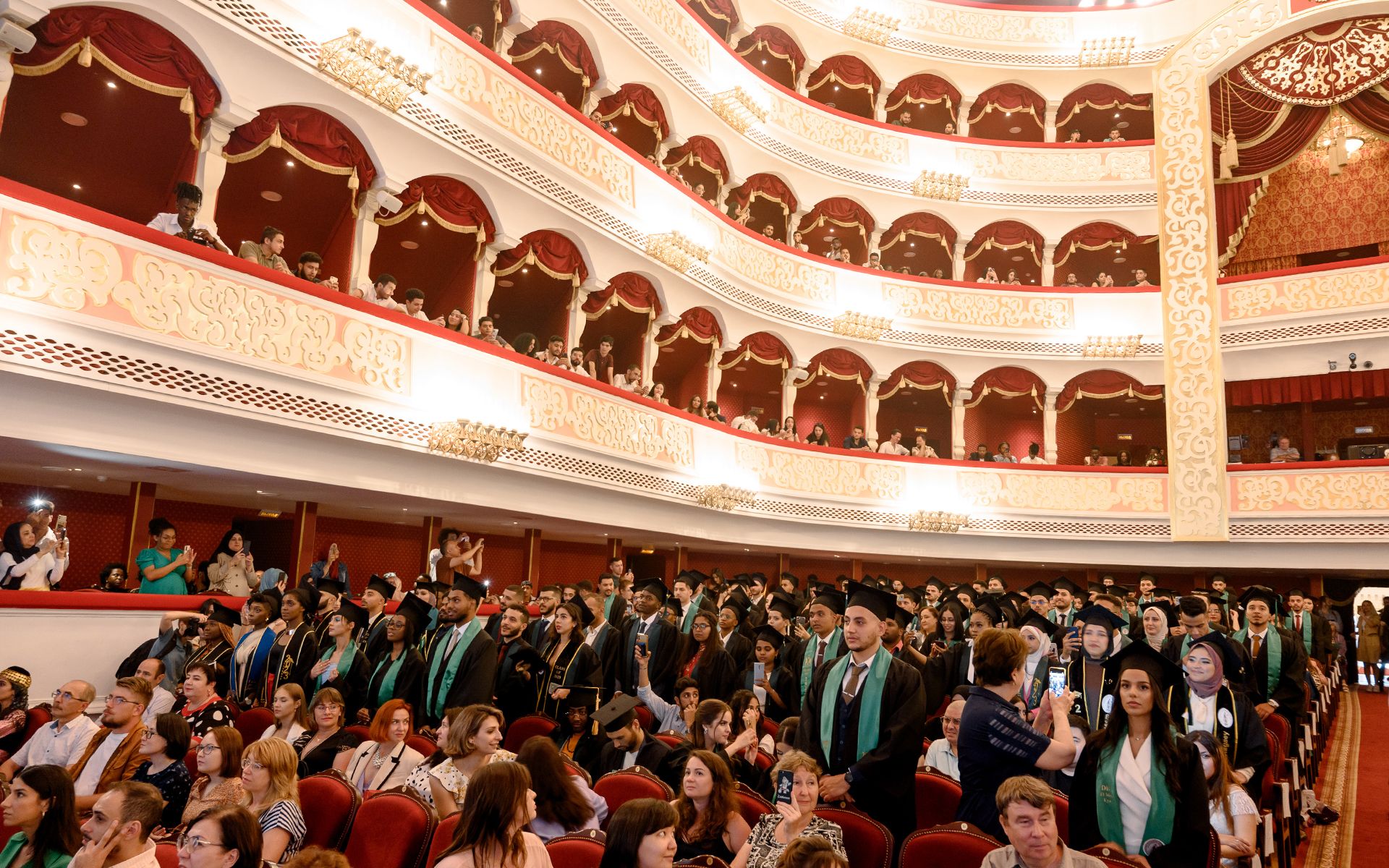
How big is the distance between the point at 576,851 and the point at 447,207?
9.15 meters

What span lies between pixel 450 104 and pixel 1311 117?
14.4 m

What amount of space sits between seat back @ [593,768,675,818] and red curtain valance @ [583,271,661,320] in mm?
9993

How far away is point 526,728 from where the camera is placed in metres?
5.42

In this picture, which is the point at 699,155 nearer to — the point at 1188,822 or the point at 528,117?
the point at 528,117

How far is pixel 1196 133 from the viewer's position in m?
16.1

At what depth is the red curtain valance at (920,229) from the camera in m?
19.1

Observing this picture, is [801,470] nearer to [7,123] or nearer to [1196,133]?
[1196,133]

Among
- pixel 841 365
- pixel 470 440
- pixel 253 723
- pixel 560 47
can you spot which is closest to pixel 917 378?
pixel 841 365

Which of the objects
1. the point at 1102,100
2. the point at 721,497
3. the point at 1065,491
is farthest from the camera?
the point at 1102,100

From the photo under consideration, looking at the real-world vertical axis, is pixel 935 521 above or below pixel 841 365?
below

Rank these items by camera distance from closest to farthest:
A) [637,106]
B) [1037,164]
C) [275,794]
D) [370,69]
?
[275,794] < [370,69] < [637,106] < [1037,164]

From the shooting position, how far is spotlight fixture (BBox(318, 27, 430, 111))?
870 centimetres

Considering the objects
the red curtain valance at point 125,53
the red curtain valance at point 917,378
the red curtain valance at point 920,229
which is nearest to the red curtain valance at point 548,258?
the red curtain valance at point 125,53

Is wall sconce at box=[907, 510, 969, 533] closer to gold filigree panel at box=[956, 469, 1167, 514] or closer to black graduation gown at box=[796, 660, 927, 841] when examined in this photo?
gold filigree panel at box=[956, 469, 1167, 514]
